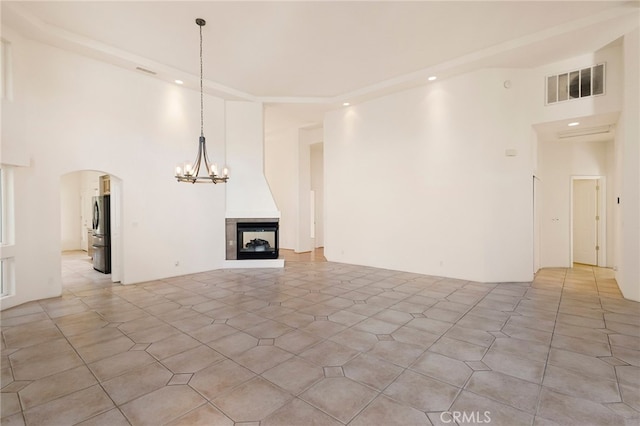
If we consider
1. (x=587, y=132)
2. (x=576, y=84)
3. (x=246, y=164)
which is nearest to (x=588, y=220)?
(x=587, y=132)

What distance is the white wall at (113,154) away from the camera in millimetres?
4406

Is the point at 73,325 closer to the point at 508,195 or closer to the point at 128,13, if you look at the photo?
the point at 128,13

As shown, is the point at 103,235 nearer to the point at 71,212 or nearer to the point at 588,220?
the point at 71,212

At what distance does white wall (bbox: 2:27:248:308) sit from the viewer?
441 centimetres

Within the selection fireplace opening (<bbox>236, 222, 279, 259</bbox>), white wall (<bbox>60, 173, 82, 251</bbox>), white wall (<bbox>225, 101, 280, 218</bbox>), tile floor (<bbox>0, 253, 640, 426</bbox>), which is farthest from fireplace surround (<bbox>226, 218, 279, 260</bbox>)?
white wall (<bbox>60, 173, 82, 251</bbox>)

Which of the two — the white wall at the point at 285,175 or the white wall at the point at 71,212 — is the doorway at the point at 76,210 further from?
the white wall at the point at 285,175

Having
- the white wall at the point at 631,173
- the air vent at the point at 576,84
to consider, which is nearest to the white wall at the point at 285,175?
the air vent at the point at 576,84

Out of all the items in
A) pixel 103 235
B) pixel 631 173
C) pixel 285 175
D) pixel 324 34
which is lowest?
pixel 103 235

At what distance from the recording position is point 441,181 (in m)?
6.17

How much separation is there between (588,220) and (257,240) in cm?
871

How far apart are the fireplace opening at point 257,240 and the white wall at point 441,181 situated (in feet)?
5.99

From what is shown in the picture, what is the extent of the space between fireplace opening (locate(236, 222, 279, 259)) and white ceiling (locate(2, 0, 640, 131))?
336 cm

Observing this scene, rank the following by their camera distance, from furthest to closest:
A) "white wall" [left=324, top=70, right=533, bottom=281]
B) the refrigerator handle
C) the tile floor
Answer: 1. the refrigerator handle
2. "white wall" [left=324, top=70, right=533, bottom=281]
3. the tile floor

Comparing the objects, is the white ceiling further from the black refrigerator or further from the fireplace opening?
the fireplace opening
